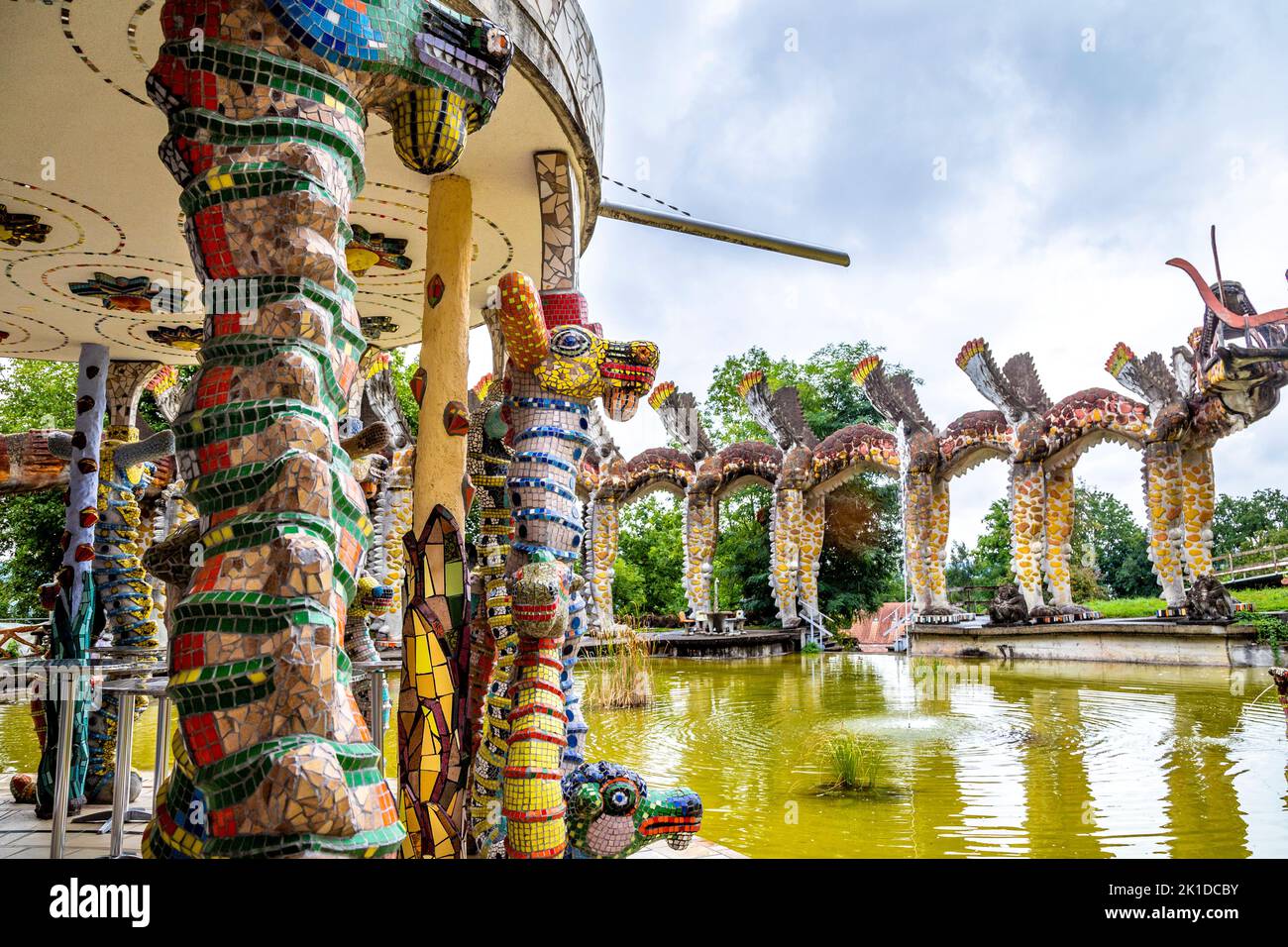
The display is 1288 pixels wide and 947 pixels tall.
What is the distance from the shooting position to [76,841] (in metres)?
4.22

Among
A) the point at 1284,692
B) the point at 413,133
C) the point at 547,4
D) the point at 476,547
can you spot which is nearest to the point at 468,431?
the point at 476,547

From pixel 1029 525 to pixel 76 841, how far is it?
13.8 m

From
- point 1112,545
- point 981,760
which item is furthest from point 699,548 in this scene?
point 1112,545

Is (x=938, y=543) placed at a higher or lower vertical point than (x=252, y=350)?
higher

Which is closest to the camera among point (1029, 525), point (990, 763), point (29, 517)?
point (990, 763)

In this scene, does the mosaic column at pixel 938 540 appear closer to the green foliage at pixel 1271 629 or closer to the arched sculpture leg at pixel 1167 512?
the arched sculpture leg at pixel 1167 512

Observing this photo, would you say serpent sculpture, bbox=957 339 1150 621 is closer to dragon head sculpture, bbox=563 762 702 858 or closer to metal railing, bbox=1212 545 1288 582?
metal railing, bbox=1212 545 1288 582

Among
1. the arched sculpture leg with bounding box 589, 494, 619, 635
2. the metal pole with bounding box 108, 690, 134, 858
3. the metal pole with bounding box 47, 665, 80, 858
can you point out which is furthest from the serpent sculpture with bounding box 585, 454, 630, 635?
the metal pole with bounding box 108, 690, 134, 858

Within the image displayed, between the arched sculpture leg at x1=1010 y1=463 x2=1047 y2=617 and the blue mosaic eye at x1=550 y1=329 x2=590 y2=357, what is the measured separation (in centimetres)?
1283

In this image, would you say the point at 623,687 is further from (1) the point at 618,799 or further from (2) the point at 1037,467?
(2) the point at 1037,467

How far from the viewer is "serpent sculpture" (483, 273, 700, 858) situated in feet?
9.20

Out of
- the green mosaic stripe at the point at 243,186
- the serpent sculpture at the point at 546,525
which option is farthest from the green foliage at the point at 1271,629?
the green mosaic stripe at the point at 243,186

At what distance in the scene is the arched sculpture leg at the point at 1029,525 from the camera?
14219 mm

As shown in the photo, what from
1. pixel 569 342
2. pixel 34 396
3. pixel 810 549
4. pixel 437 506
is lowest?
pixel 437 506
